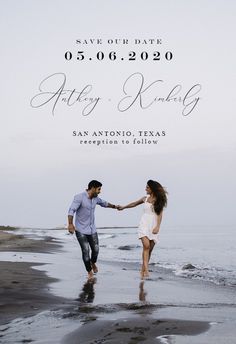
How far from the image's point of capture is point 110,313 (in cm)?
558

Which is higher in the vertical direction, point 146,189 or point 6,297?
point 146,189

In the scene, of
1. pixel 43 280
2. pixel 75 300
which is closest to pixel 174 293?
pixel 75 300

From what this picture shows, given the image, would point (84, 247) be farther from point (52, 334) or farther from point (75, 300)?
point (52, 334)

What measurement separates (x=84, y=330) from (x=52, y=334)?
0.95 feet

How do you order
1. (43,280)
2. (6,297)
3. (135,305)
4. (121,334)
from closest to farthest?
1. (121,334)
2. (135,305)
3. (6,297)
4. (43,280)

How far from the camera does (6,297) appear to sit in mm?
6914

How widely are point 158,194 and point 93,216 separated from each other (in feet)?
4.75

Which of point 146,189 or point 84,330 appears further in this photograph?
point 146,189

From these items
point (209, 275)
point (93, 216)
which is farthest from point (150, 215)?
point (209, 275)

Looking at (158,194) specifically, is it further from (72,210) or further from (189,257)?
(189,257)

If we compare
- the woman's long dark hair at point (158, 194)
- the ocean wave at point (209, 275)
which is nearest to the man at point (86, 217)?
the woman's long dark hair at point (158, 194)

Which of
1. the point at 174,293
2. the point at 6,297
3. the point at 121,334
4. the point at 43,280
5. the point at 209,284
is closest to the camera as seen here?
the point at 121,334

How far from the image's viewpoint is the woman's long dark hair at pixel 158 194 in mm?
10531

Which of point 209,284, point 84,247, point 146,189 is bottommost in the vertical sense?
Result: point 209,284
